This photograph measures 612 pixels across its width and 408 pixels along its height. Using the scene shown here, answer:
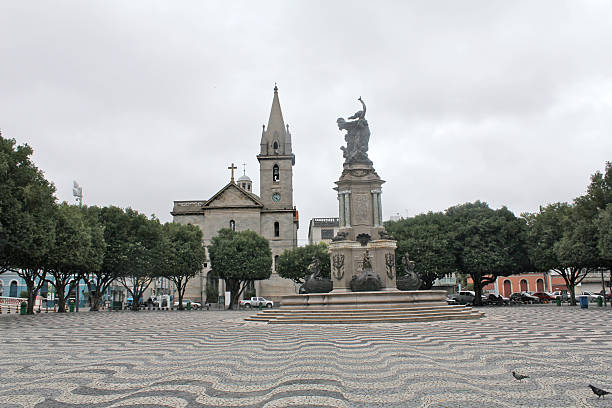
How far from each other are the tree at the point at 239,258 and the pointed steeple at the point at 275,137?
20.2 meters

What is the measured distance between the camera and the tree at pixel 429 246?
41656 millimetres

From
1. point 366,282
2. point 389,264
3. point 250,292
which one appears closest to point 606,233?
point 389,264

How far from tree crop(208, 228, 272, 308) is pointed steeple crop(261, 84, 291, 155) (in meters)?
20.2

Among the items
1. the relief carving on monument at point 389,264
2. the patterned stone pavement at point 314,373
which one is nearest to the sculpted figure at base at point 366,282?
the relief carving on monument at point 389,264

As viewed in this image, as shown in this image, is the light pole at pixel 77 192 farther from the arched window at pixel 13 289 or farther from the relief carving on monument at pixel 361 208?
the relief carving on monument at pixel 361 208

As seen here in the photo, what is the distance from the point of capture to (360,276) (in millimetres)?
22703

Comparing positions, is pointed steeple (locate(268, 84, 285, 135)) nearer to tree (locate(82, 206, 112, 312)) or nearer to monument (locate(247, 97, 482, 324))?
tree (locate(82, 206, 112, 312))

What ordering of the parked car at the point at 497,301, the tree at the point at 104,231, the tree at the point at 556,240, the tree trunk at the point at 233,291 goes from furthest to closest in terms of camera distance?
the tree trunk at the point at 233,291
the parked car at the point at 497,301
the tree at the point at 104,231
the tree at the point at 556,240

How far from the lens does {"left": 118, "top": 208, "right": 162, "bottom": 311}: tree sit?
41438mm

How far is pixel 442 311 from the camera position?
68.6ft

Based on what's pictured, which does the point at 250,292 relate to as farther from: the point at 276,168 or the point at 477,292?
the point at 477,292

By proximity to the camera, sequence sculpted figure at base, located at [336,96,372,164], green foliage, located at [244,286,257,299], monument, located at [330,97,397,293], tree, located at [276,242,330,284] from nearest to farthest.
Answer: monument, located at [330,97,397,293], sculpted figure at base, located at [336,96,372,164], tree, located at [276,242,330,284], green foliage, located at [244,286,257,299]

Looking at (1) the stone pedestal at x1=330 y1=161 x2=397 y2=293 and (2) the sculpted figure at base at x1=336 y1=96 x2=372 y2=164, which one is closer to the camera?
(1) the stone pedestal at x1=330 y1=161 x2=397 y2=293

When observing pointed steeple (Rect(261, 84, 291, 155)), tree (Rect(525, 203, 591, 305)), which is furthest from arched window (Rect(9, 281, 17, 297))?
tree (Rect(525, 203, 591, 305))
